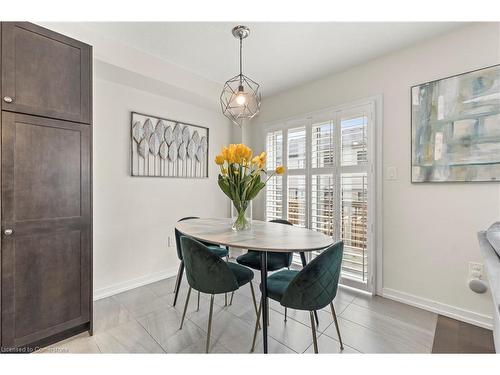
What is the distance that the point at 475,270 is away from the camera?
187 centimetres

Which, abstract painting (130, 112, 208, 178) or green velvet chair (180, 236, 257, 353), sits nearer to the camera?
green velvet chair (180, 236, 257, 353)

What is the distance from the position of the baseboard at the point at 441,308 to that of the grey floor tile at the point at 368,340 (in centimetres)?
66

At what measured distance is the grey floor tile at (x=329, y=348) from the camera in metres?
1.57

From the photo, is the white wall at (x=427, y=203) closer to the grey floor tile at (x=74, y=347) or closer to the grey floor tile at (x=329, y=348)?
the grey floor tile at (x=329, y=348)

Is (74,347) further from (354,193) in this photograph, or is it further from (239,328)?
(354,193)

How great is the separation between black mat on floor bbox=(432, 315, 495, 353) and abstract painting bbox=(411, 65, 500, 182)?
118 centimetres

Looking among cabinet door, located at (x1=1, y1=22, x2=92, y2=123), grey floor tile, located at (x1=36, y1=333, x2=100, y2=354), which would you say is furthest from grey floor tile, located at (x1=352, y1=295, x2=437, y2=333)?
cabinet door, located at (x1=1, y1=22, x2=92, y2=123)

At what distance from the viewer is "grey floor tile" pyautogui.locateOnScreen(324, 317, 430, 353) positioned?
1.59 m

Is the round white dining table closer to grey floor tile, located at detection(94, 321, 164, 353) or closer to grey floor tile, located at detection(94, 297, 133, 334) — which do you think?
grey floor tile, located at detection(94, 321, 164, 353)

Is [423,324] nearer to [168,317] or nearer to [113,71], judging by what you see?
[168,317]

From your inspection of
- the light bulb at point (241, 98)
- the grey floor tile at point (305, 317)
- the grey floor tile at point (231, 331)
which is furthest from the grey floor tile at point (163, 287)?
the light bulb at point (241, 98)

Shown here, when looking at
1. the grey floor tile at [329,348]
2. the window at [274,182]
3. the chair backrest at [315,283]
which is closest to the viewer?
the chair backrest at [315,283]

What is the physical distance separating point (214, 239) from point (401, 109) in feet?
7.09
